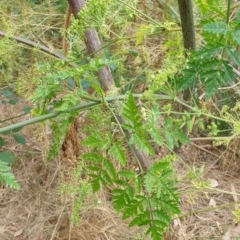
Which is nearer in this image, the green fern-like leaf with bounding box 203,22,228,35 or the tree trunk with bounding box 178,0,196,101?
the green fern-like leaf with bounding box 203,22,228,35

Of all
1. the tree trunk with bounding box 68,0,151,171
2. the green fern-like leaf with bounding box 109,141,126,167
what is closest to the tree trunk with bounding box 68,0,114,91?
the tree trunk with bounding box 68,0,151,171

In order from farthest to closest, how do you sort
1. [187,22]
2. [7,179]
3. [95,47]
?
[95,47]
[187,22]
[7,179]

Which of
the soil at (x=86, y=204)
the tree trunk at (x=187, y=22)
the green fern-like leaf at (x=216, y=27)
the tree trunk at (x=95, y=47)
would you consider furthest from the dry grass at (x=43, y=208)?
the green fern-like leaf at (x=216, y=27)

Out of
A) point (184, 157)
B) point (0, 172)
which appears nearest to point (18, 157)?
point (184, 157)

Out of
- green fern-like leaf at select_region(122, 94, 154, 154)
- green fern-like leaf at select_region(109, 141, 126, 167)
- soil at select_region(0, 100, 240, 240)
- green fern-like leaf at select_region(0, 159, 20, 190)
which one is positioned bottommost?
soil at select_region(0, 100, 240, 240)

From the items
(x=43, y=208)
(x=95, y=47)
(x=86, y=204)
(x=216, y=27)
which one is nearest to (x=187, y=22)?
(x=216, y=27)

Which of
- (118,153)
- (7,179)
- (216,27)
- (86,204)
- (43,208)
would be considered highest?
(216,27)

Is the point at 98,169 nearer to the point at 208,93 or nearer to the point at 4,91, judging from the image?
the point at 208,93

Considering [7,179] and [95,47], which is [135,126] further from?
[95,47]

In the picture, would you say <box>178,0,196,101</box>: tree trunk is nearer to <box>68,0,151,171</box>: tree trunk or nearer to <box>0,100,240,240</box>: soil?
<box>68,0,151,171</box>: tree trunk

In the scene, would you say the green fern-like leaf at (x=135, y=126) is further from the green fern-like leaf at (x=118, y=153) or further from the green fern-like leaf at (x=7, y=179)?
the green fern-like leaf at (x=7, y=179)

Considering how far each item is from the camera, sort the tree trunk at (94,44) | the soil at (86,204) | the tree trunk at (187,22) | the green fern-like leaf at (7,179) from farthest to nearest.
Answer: the soil at (86,204)
the tree trunk at (94,44)
the tree trunk at (187,22)
the green fern-like leaf at (7,179)

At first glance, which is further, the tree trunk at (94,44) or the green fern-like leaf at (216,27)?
the tree trunk at (94,44)

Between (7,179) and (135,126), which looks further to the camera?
(135,126)
